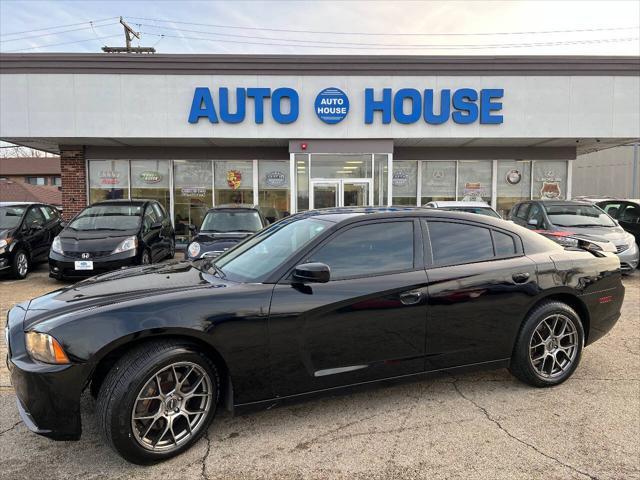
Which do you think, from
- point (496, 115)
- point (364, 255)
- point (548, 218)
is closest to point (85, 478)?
point (364, 255)

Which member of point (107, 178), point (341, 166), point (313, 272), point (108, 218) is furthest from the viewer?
point (107, 178)

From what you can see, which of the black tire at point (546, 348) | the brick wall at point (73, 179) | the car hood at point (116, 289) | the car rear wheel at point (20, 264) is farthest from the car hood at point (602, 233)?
the brick wall at point (73, 179)

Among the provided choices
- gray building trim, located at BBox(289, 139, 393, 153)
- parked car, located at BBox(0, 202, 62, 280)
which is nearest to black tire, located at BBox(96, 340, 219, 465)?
parked car, located at BBox(0, 202, 62, 280)

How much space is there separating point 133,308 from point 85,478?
992 mm

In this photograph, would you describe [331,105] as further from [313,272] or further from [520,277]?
[313,272]

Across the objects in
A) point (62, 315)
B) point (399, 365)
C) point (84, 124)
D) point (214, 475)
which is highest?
point (84, 124)

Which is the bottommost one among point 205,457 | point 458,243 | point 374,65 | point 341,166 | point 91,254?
point 205,457

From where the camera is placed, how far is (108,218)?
9117 mm

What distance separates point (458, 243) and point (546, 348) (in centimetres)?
119

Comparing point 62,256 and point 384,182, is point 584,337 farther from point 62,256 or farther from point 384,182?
point 384,182

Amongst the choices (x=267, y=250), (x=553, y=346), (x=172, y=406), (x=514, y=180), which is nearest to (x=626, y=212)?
(x=514, y=180)

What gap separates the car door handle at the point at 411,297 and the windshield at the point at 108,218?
7.08m

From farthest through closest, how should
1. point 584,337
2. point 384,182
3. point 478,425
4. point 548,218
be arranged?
point 384,182 < point 548,218 < point 584,337 < point 478,425

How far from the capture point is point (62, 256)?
7926 millimetres
